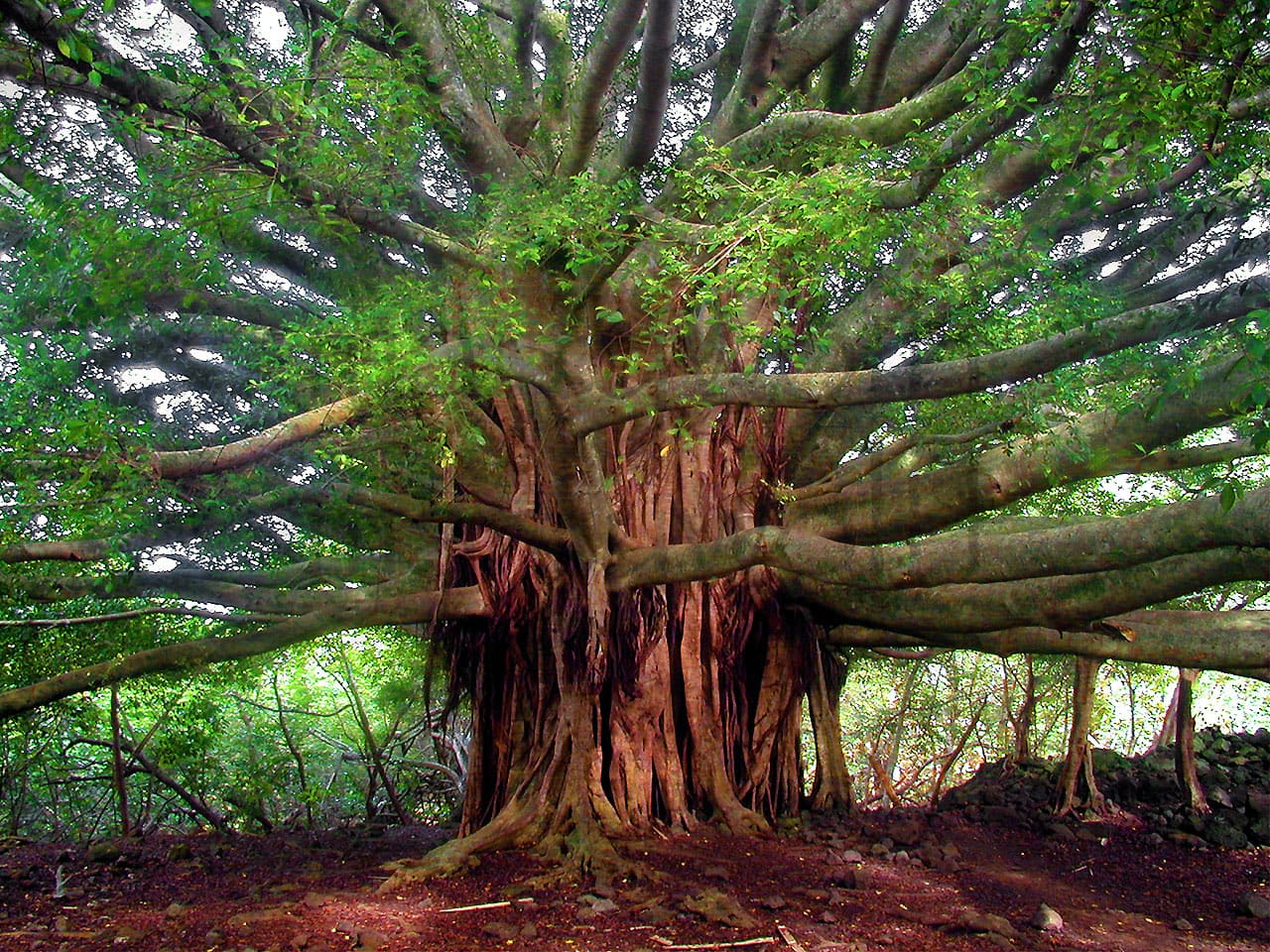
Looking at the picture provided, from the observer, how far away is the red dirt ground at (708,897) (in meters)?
3.67

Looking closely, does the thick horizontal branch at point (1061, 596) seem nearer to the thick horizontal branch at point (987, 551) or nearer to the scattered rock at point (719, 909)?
the thick horizontal branch at point (987, 551)

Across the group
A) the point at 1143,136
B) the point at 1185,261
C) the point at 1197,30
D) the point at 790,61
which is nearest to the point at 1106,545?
the point at 1143,136

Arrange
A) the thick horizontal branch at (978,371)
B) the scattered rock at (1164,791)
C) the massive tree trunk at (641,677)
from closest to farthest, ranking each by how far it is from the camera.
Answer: the thick horizontal branch at (978,371) → the massive tree trunk at (641,677) → the scattered rock at (1164,791)

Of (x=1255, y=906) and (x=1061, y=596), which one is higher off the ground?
(x=1061, y=596)

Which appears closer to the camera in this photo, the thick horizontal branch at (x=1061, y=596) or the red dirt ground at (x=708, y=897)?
the thick horizontal branch at (x=1061, y=596)

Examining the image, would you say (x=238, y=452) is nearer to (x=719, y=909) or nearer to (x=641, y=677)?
(x=719, y=909)

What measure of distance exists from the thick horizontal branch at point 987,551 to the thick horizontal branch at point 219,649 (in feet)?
4.60

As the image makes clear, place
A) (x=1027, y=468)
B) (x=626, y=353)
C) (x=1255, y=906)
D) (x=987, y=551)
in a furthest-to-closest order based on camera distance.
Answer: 1. (x=626, y=353)
2. (x=1027, y=468)
3. (x=1255, y=906)
4. (x=987, y=551)

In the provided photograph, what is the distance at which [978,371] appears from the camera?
336cm

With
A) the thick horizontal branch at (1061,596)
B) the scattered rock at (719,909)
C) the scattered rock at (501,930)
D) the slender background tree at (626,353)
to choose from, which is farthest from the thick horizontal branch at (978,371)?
the scattered rock at (501,930)

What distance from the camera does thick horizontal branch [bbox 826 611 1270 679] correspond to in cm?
407

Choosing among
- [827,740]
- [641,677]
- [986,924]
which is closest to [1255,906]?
[986,924]

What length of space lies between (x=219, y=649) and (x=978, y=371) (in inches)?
159

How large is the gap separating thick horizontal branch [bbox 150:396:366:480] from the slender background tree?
3 centimetres
